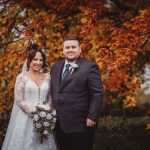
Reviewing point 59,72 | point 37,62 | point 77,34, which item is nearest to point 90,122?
point 59,72

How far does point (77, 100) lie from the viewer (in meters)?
5.96

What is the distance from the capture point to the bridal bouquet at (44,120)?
19.6 feet

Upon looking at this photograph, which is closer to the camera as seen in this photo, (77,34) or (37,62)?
(37,62)

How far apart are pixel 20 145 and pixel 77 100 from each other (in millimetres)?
1029

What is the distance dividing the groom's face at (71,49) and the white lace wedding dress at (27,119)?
1.78ft

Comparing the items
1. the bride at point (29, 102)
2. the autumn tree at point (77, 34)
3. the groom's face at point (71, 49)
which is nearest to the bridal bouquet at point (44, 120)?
the bride at point (29, 102)

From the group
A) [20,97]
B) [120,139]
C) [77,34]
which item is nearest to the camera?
[20,97]

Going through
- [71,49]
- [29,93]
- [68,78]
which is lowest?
[29,93]

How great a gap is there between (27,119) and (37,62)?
0.78m

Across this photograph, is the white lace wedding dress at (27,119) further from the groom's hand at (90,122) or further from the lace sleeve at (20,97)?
the groom's hand at (90,122)

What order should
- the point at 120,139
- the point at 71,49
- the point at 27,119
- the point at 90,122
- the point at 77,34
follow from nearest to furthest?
the point at 90,122
the point at 71,49
the point at 27,119
the point at 77,34
the point at 120,139

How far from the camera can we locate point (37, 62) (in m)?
6.29

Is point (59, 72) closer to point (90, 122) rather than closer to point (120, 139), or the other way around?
point (90, 122)

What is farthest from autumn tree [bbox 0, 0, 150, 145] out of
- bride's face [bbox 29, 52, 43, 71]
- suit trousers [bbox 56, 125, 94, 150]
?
suit trousers [bbox 56, 125, 94, 150]
